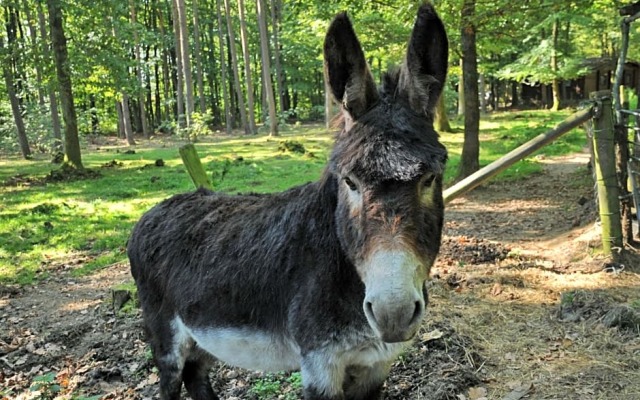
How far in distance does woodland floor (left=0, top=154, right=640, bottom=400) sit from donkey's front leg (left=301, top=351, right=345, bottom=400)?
1.36 meters

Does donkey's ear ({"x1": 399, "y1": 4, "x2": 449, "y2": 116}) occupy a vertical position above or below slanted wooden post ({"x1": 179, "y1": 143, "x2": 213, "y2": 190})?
above

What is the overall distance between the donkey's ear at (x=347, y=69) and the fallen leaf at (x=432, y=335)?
8.19ft

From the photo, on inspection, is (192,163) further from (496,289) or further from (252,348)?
(252,348)

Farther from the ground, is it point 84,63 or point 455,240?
point 84,63

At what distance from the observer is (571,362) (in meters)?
3.73

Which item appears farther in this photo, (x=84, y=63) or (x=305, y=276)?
(x=84, y=63)

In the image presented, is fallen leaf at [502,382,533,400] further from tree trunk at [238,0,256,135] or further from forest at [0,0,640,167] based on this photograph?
tree trunk at [238,0,256,135]

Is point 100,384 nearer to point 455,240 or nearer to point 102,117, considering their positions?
point 455,240

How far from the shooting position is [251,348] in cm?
271

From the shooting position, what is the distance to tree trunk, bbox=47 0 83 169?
608 inches

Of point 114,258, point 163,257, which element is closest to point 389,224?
point 163,257

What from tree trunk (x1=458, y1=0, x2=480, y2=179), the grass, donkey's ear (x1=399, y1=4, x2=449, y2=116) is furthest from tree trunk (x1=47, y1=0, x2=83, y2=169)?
donkey's ear (x1=399, y1=4, x2=449, y2=116)

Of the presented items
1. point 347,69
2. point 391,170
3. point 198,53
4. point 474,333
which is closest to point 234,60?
point 198,53

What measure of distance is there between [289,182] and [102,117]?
26584 mm
